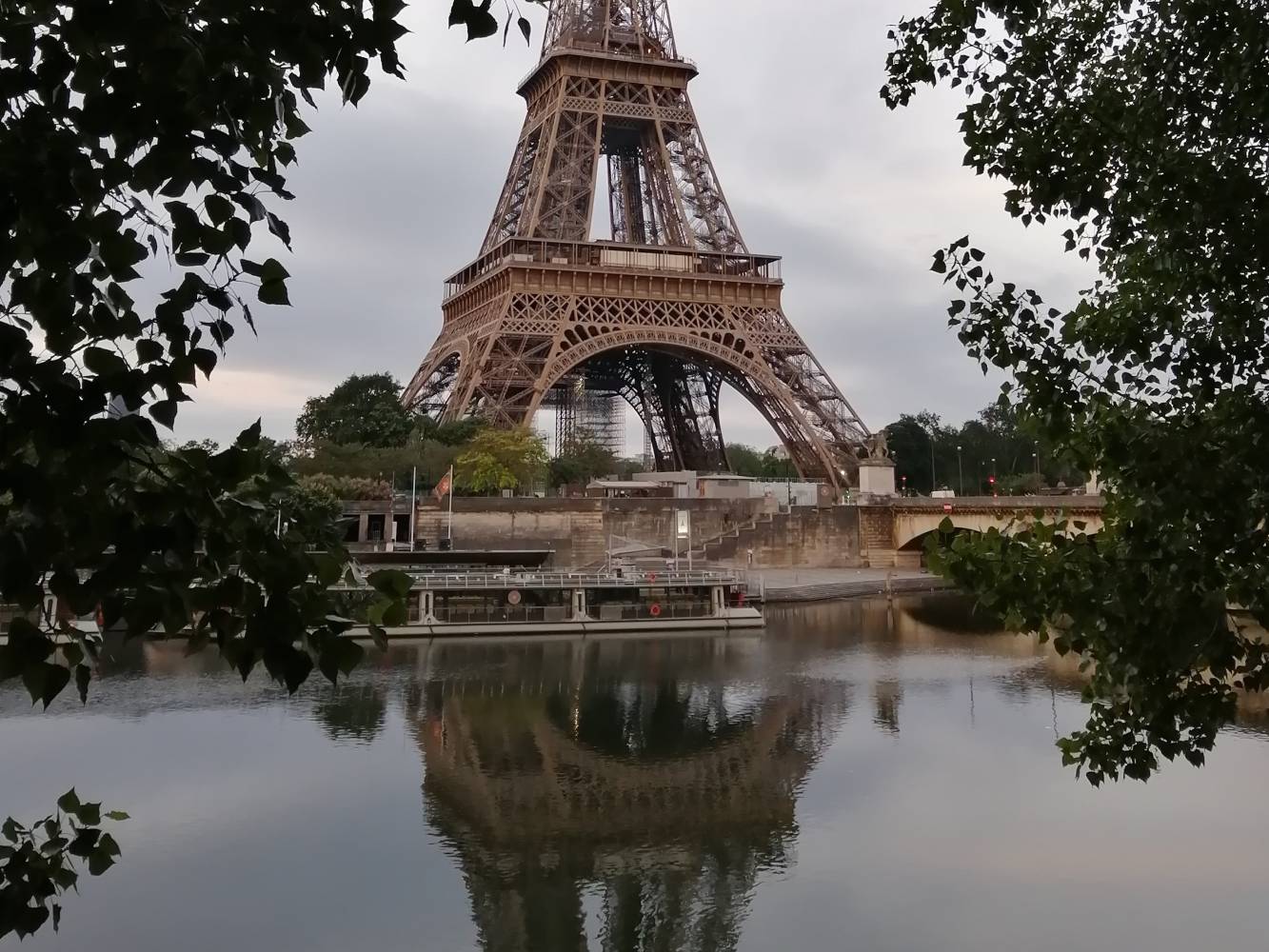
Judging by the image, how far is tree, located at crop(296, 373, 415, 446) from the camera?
43500 millimetres

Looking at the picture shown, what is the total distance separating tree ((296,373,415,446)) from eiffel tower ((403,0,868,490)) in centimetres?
142

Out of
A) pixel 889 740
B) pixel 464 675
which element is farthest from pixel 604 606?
pixel 889 740

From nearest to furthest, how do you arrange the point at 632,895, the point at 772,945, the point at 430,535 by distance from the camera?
the point at 772,945
the point at 632,895
the point at 430,535

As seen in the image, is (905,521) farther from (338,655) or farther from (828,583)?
(338,655)

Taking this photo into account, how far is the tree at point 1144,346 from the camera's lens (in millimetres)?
4441

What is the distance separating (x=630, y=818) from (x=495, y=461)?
84.3 feet

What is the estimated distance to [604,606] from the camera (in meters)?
28.6

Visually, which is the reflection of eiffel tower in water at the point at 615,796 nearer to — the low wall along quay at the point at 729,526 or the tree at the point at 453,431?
the low wall along quay at the point at 729,526

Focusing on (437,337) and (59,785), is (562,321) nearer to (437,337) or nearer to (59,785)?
(437,337)

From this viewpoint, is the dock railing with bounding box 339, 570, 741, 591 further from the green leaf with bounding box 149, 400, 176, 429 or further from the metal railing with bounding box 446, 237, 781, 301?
the green leaf with bounding box 149, 400, 176, 429

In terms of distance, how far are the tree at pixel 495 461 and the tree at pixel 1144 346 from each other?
108ft

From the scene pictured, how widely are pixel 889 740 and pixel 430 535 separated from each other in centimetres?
2289

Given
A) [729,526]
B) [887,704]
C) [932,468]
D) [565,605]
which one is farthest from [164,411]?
[932,468]

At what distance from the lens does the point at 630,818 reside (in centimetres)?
1302
